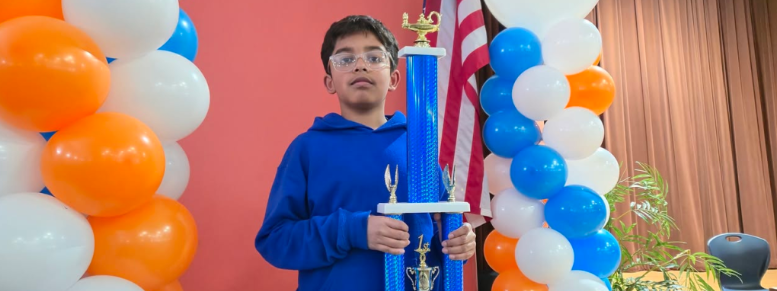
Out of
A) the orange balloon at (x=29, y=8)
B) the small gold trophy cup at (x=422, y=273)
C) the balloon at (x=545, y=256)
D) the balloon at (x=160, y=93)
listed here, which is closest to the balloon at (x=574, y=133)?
the balloon at (x=545, y=256)

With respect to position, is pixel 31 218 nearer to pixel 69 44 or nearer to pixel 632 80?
pixel 69 44

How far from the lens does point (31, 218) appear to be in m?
1.18

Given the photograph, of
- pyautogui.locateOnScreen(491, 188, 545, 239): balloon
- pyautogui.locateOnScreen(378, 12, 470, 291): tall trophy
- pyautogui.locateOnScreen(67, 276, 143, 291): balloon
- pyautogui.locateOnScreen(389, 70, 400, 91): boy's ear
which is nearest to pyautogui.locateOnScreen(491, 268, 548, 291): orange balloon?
pyautogui.locateOnScreen(491, 188, 545, 239): balloon

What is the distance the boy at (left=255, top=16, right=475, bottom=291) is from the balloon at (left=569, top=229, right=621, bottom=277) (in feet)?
2.02

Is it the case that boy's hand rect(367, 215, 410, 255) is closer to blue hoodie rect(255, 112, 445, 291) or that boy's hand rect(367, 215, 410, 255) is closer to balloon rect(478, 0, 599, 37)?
blue hoodie rect(255, 112, 445, 291)

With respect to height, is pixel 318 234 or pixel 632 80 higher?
pixel 632 80

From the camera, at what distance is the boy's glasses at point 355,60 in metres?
1.46

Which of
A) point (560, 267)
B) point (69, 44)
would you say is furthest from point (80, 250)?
point (560, 267)

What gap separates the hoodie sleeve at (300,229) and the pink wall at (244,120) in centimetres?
109

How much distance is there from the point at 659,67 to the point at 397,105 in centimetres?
317

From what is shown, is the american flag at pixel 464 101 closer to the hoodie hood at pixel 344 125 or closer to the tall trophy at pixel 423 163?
the hoodie hood at pixel 344 125

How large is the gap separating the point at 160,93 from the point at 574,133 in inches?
49.8

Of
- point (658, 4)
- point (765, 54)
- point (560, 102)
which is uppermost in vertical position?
point (658, 4)

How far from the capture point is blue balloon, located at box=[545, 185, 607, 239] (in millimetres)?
1763
